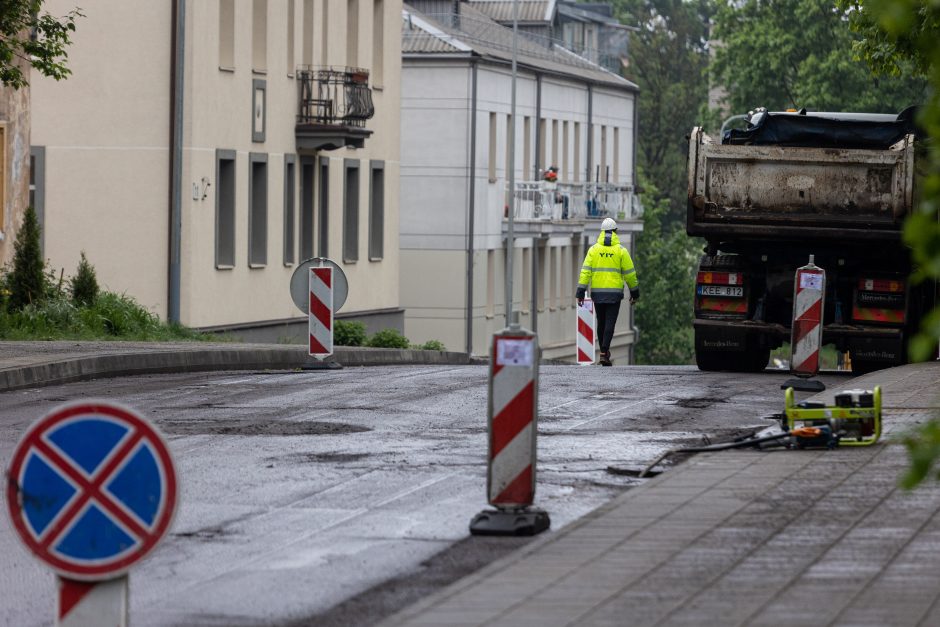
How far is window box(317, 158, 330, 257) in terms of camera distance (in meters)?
42.4

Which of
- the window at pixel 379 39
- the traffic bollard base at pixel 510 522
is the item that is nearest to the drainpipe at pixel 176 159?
the window at pixel 379 39

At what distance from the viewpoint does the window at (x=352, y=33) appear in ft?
145

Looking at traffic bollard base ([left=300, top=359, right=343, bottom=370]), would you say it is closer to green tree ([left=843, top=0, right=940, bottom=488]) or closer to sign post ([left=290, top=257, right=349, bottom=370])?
sign post ([left=290, top=257, right=349, bottom=370])

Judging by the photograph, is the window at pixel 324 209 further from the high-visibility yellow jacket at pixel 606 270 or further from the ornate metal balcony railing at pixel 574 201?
the high-visibility yellow jacket at pixel 606 270

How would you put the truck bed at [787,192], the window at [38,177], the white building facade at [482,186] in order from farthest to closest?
1. the white building facade at [482,186]
2. the window at [38,177]
3. the truck bed at [787,192]

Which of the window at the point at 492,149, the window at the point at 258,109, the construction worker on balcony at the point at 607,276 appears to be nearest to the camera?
the construction worker on balcony at the point at 607,276

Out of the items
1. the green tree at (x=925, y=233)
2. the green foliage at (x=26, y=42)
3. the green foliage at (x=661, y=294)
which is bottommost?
the green foliage at (x=661, y=294)

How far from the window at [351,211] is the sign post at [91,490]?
38.0m

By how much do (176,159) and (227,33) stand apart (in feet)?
10.2

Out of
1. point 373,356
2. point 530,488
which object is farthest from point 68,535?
point 373,356

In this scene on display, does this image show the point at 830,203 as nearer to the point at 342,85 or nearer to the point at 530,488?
the point at 530,488

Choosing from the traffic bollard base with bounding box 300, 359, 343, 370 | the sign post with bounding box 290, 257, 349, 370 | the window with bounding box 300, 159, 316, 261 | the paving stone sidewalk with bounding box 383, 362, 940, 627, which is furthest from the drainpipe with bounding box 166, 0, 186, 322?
the paving stone sidewalk with bounding box 383, 362, 940, 627

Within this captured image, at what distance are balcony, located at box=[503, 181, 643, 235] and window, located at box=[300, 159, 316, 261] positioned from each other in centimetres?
1666

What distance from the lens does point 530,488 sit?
9531 millimetres
